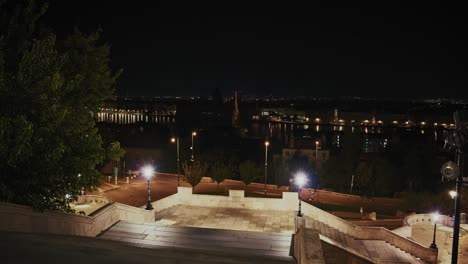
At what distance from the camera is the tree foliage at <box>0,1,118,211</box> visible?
8562mm

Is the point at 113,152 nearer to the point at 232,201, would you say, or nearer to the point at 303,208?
the point at 232,201

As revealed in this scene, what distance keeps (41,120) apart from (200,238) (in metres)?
5.45

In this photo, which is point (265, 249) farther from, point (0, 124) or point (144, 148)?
point (144, 148)

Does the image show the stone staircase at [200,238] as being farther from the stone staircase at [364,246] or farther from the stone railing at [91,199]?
the stone railing at [91,199]

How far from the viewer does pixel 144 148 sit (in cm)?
5341

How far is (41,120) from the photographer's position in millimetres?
9070

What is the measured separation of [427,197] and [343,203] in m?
5.96

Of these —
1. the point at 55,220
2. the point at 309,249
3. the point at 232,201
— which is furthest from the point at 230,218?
the point at 309,249

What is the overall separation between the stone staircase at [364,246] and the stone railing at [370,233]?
0.22 meters

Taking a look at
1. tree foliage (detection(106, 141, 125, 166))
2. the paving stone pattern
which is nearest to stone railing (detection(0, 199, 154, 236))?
tree foliage (detection(106, 141, 125, 166))

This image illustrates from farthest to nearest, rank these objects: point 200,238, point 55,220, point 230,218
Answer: point 230,218 < point 200,238 < point 55,220

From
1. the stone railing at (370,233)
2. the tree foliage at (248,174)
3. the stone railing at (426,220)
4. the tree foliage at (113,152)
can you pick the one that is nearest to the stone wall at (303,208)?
the stone railing at (370,233)

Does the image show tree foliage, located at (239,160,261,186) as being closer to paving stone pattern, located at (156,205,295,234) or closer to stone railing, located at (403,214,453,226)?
paving stone pattern, located at (156,205,295,234)

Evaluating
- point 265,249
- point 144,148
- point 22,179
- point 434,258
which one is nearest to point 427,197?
point 434,258
